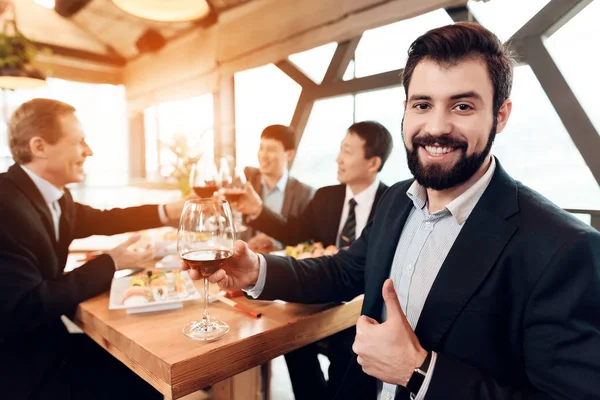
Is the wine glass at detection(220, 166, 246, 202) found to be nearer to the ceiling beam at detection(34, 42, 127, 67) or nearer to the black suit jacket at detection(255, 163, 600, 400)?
the black suit jacket at detection(255, 163, 600, 400)

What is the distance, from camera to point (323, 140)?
3500 mm

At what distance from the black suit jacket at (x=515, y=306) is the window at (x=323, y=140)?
2368mm

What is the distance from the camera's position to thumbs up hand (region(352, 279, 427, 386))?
2.53ft

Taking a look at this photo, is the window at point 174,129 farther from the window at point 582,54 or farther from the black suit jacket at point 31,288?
the window at point 582,54

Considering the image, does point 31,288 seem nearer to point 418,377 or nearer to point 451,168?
point 418,377

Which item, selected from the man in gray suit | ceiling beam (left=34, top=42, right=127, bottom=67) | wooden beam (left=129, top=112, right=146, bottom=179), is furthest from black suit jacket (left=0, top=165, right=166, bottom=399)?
ceiling beam (left=34, top=42, right=127, bottom=67)

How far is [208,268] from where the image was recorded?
3.03ft

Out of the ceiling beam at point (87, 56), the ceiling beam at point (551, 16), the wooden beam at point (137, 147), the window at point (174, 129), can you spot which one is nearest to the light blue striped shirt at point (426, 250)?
the ceiling beam at point (551, 16)

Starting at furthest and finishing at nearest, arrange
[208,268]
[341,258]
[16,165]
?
[16,165], [341,258], [208,268]

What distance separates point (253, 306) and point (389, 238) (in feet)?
1.62

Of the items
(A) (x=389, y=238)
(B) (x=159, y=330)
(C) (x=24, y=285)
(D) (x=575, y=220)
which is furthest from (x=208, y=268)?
(D) (x=575, y=220)

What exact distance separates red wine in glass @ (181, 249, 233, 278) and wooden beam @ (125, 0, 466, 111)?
2.05m

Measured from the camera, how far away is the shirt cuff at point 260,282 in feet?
3.73

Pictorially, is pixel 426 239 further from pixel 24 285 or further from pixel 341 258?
pixel 24 285
